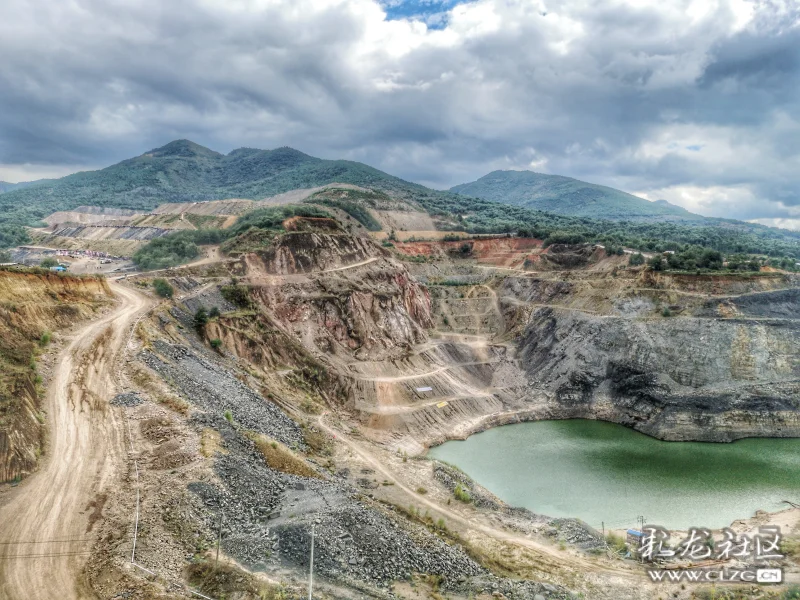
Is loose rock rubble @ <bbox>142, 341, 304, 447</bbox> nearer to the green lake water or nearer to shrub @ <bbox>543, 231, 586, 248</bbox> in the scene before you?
the green lake water

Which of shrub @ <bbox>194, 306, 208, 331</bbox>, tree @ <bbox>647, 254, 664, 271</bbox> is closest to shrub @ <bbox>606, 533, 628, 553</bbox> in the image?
→ shrub @ <bbox>194, 306, 208, 331</bbox>

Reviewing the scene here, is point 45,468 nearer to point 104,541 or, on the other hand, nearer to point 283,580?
point 104,541

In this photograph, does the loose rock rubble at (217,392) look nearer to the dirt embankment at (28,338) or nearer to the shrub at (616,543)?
the dirt embankment at (28,338)

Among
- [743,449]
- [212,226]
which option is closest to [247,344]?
[743,449]

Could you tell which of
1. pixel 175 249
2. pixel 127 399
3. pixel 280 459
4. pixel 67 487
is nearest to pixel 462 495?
pixel 280 459

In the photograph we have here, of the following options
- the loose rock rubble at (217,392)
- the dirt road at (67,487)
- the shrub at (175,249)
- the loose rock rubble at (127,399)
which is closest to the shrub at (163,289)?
the loose rock rubble at (217,392)
